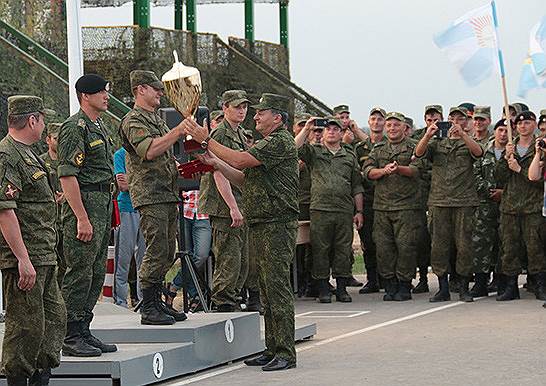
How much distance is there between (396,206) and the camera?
50.9 ft

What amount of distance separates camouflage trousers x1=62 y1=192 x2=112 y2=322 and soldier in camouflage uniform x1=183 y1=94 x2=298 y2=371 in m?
1.05

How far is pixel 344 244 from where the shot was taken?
1576 cm

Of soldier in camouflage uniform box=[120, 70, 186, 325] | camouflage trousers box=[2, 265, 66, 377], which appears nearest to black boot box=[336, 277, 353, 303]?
soldier in camouflage uniform box=[120, 70, 186, 325]

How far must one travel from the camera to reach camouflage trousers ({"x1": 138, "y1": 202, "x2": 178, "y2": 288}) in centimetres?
1034

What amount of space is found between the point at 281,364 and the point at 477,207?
19.0ft

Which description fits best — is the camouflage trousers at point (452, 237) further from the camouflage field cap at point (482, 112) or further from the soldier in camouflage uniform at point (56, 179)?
the soldier in camouflage uniform at point (56, 179)

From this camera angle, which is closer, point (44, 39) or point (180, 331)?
point (180, 331)

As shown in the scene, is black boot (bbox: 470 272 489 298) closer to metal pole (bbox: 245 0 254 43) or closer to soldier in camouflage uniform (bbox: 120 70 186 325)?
soldier in camouflage uniform (bbox: 120 70 186 325)

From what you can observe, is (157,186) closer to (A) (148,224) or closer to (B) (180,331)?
(A) (148,224)

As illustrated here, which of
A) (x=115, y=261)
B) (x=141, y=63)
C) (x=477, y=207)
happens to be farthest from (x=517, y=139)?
(x=141, y=63)

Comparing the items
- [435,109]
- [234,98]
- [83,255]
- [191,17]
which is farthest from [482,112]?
[191,17]

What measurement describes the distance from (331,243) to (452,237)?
1493 millimetres

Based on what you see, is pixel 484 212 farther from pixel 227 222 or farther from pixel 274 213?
A: pixel 274 213

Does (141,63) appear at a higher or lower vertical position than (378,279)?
higher
